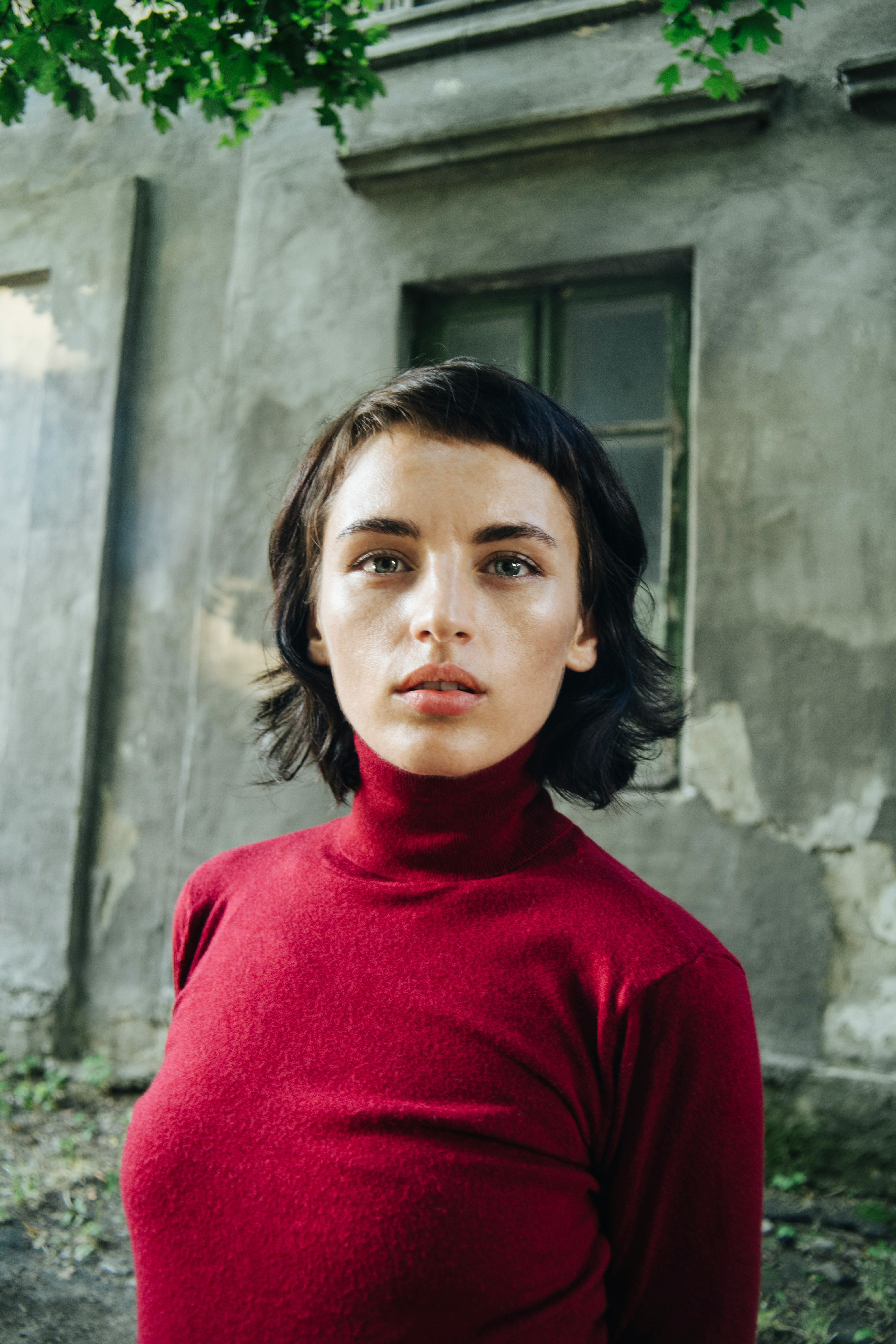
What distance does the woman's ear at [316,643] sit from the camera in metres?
1.33

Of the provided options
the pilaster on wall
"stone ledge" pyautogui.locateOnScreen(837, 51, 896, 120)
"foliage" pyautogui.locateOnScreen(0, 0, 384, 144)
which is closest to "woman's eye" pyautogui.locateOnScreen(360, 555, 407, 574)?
"foliage" pyautogui.locateOnScreen(0, 0, 384, 144)

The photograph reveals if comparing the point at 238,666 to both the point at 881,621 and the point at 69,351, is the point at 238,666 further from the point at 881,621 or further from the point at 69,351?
the point at 881,621

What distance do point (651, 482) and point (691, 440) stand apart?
198mm

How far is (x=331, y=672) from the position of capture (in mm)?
1295

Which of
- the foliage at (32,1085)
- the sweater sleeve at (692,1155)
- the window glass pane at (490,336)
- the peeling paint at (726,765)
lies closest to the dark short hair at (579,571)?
the sweater sleeve at (692,1155)

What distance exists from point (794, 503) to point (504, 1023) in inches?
97.1

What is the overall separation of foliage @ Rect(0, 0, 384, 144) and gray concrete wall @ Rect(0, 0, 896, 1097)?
44.7 inches

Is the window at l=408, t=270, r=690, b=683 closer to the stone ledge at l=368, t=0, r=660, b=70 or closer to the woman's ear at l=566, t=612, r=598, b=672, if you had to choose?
the stone ledge at l=368, t=0, r=660, b=70

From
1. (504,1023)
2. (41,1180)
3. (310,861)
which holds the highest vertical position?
(310,861)

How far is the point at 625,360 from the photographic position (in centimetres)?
339

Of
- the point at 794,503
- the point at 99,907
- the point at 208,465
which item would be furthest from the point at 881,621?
the point at 99,907

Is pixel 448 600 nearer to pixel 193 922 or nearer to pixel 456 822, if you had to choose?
pixel 456 822

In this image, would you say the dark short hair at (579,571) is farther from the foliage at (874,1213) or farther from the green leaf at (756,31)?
the foliage at (874,1213)

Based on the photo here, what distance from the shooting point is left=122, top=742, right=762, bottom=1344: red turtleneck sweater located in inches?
35.5
